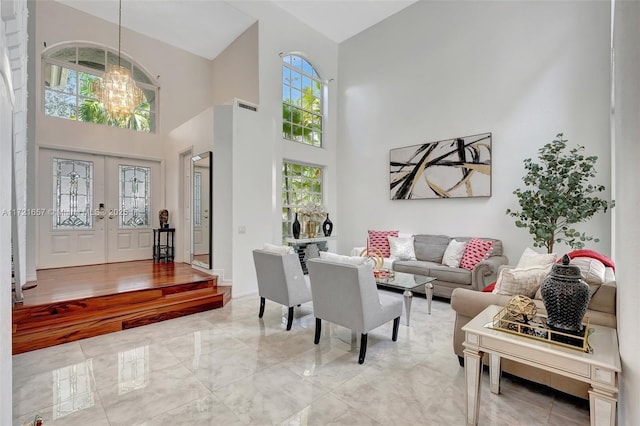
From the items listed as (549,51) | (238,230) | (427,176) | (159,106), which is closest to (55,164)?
(159,106)

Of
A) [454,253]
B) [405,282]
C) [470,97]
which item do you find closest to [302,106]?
[470,97]

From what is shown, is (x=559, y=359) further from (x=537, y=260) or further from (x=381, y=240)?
(x=381, y=240)

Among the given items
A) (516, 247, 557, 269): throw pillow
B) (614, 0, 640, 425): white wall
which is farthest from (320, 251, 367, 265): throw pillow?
(614, 0, 640, 425): white wall

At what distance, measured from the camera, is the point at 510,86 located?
463cm

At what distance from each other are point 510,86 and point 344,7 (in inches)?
136

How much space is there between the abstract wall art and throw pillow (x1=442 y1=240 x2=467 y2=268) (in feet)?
2.80

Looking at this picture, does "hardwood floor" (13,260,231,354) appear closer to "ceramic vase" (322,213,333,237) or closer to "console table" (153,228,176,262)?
"console table" (153,228,176,262)

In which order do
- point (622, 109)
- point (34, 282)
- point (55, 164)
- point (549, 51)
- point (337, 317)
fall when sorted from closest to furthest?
point (622, 109), point (337, 317), point (34, 282), point (549, 51), point (55, 164)

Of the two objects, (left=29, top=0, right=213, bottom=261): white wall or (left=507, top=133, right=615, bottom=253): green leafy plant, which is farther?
(left=29, top=0, right=213, bottom=261): white wall

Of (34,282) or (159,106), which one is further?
(159,106)

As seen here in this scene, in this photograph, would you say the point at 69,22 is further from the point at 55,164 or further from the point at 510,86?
the point at 510,86

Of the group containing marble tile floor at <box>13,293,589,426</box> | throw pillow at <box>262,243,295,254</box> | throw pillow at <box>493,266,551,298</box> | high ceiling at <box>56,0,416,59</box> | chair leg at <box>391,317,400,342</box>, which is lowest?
marble tile floor at <box>13,293,589,426</box>

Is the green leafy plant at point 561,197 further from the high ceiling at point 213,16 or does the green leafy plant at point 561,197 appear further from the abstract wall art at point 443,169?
the high ceiling at point 213,16

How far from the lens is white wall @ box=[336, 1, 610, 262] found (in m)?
4.06
